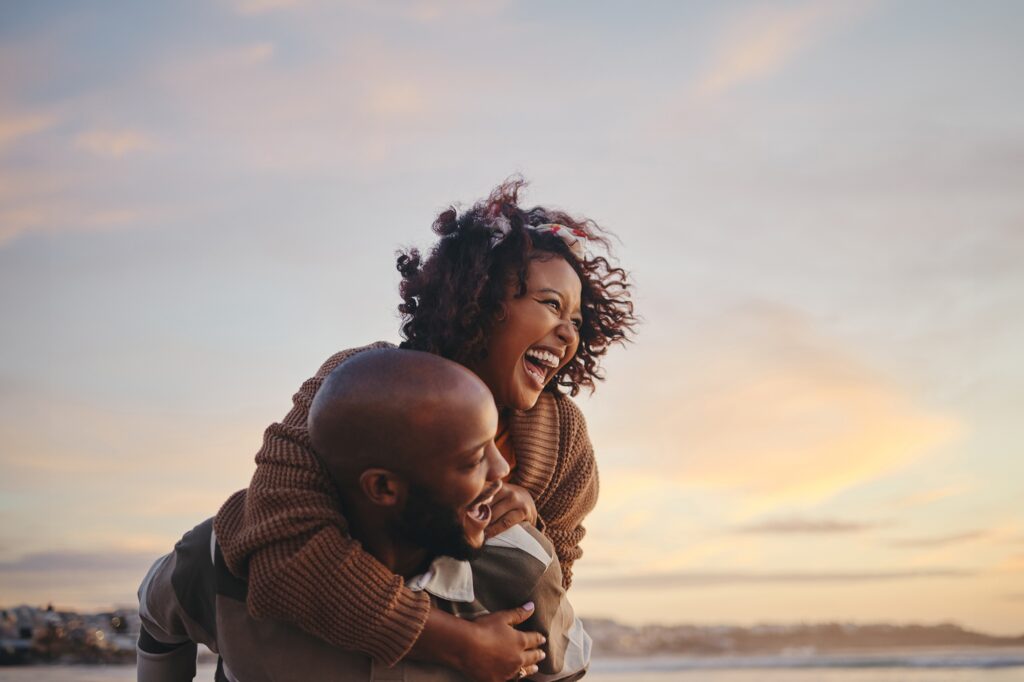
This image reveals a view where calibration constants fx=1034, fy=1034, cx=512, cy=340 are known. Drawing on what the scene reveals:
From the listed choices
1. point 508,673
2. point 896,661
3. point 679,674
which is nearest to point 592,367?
point 508,673

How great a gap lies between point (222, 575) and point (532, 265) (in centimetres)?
150

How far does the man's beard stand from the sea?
5204 mm

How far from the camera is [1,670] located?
780 cm

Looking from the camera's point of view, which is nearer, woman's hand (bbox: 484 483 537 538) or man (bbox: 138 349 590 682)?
Result: man (bbox: 138 349 590 682)

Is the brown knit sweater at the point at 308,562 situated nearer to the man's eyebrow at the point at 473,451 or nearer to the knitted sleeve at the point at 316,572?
the knitted sleeve at the point at 316,572

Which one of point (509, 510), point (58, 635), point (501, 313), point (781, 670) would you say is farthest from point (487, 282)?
point (781, 670)

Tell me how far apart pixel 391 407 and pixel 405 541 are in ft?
1.28

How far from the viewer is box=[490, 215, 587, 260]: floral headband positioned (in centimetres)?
363

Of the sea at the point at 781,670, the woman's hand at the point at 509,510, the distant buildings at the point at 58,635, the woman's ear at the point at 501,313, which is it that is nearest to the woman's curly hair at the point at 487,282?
the woman's ear at the point at 501,313

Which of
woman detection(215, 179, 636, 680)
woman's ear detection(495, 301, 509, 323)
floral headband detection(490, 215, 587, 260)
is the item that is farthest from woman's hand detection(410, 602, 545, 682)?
floral headband detection(490, 215, 587, 260)

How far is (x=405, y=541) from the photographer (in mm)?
2510

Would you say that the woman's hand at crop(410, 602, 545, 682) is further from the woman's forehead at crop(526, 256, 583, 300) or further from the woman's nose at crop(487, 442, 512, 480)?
the woman's forehead at crop(526, 256, 583, 300)

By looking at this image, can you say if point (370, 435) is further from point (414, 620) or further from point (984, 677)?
point (984, 677)

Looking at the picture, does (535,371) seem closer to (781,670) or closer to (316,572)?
(316,572)
